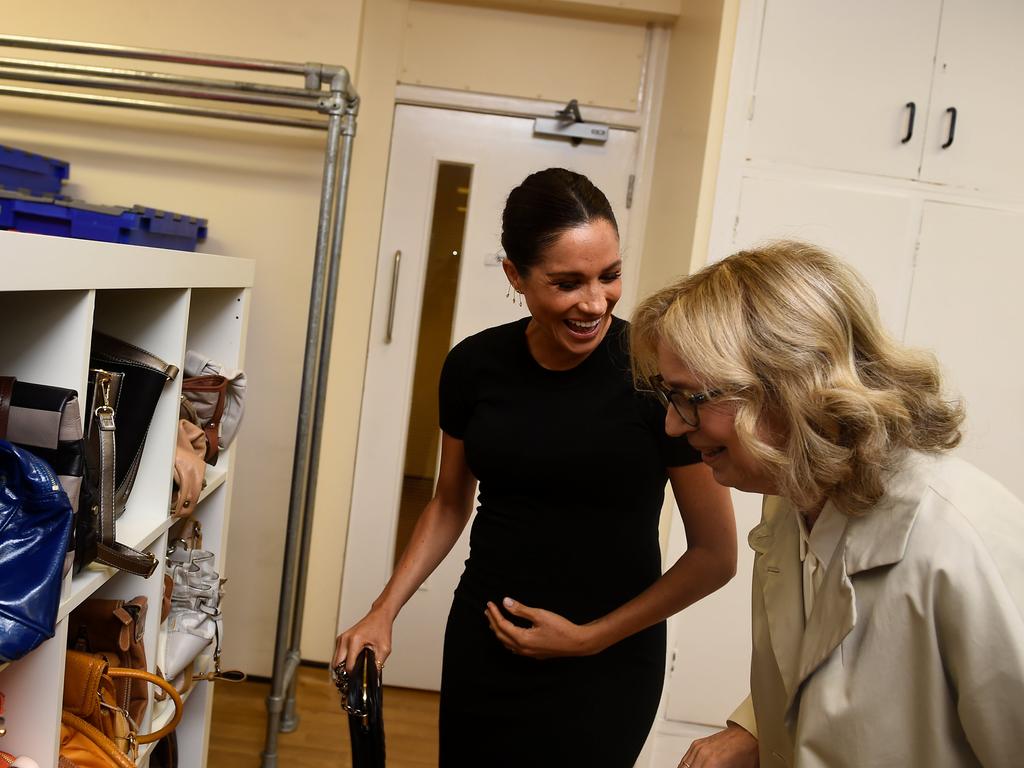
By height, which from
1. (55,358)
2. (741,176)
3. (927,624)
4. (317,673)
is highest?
(741,176)

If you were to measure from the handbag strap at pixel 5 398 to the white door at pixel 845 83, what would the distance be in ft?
6.31

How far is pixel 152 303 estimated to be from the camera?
160cm

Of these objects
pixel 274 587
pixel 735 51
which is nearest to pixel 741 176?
pixel 735 51

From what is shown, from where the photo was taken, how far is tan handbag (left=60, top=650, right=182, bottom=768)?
52.1 inches

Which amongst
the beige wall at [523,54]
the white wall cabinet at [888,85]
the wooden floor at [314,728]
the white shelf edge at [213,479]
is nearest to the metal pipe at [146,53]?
the beige wall at [523,54]

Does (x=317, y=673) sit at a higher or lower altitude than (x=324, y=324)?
lower

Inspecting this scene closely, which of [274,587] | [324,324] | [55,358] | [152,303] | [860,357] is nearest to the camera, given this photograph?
[860,357]

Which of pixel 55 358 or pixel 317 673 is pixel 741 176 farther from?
pixel 317 673

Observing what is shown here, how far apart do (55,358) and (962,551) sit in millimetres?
1073

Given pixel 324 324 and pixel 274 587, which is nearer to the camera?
pixel 324 324

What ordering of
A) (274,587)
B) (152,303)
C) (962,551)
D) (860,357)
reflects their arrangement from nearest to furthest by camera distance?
1. (962,551)
2. (860,357)
3. (152,303)
4. (274,587)

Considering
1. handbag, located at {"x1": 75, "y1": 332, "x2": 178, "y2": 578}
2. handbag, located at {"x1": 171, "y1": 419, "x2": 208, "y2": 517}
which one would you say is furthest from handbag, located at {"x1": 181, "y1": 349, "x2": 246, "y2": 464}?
handbag, located at {"x1": 75, "y1": 332, "x2": 178, "y2": 578}

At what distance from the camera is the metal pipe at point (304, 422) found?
2408mm

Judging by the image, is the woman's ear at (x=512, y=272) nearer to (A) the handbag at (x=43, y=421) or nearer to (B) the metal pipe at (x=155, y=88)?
(A) the handbag at (x=43, y=421)
